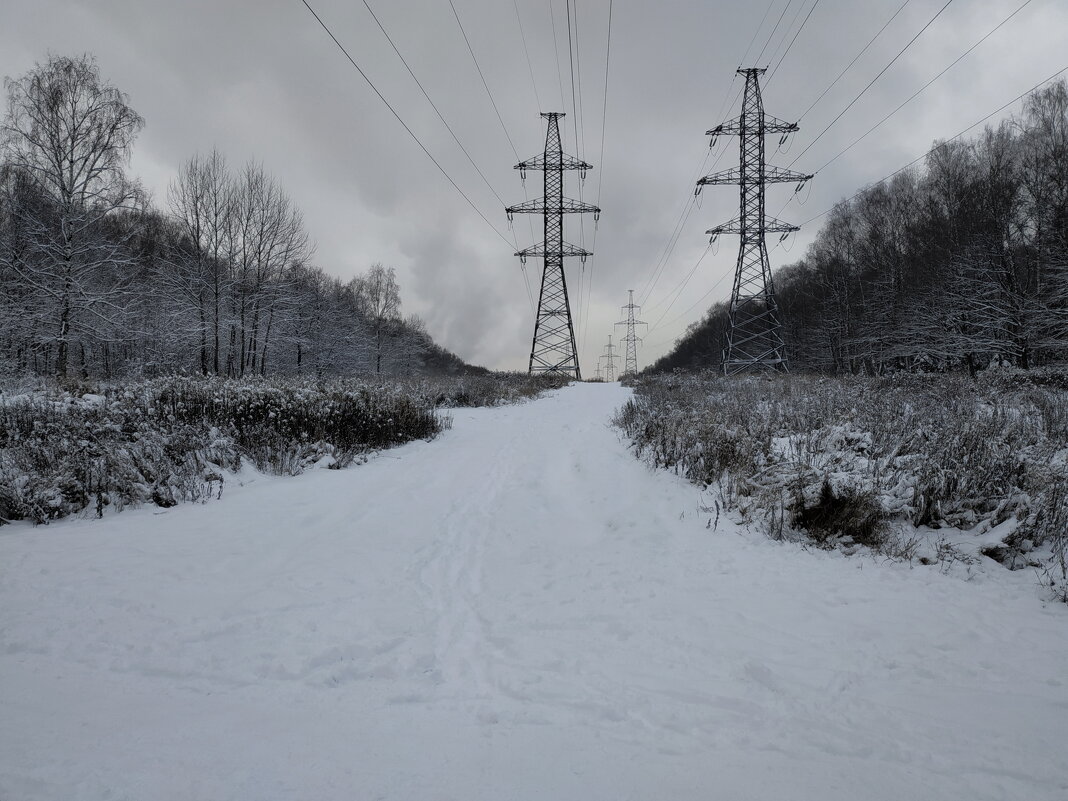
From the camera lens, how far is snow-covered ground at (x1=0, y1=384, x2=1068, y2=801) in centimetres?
151

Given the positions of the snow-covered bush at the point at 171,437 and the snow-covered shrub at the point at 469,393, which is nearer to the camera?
the snow-covered bush at the point at 171,437

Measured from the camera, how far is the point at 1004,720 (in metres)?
1.76

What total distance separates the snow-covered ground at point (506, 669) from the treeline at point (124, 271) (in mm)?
16271

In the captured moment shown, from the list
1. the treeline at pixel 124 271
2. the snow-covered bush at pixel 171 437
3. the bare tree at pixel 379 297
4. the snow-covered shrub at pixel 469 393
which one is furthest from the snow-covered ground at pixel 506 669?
the bare tree at pixel 379 297

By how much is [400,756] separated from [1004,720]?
238cm

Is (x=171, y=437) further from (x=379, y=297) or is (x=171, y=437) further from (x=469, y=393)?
(x=379, y=297)

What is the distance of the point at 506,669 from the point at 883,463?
4.28 metres

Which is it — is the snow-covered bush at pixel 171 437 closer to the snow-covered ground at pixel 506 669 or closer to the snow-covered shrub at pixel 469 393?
the snow-covered ground at pixel 506 669

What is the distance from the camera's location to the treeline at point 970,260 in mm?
16547

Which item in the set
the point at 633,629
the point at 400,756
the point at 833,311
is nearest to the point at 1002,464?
the point at 633,629

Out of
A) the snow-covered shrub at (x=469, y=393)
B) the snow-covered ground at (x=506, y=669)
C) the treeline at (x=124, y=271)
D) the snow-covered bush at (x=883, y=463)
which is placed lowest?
the snow-covered ground at (x=506, y=669)

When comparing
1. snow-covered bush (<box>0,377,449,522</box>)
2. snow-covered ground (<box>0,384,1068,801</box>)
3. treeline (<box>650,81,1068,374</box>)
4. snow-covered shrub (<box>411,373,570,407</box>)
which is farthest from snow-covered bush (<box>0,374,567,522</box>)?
treeline (<box>650,81,1068,374</box>)

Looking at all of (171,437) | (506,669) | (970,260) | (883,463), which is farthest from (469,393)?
(970,260)

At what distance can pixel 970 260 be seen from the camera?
687 inches
